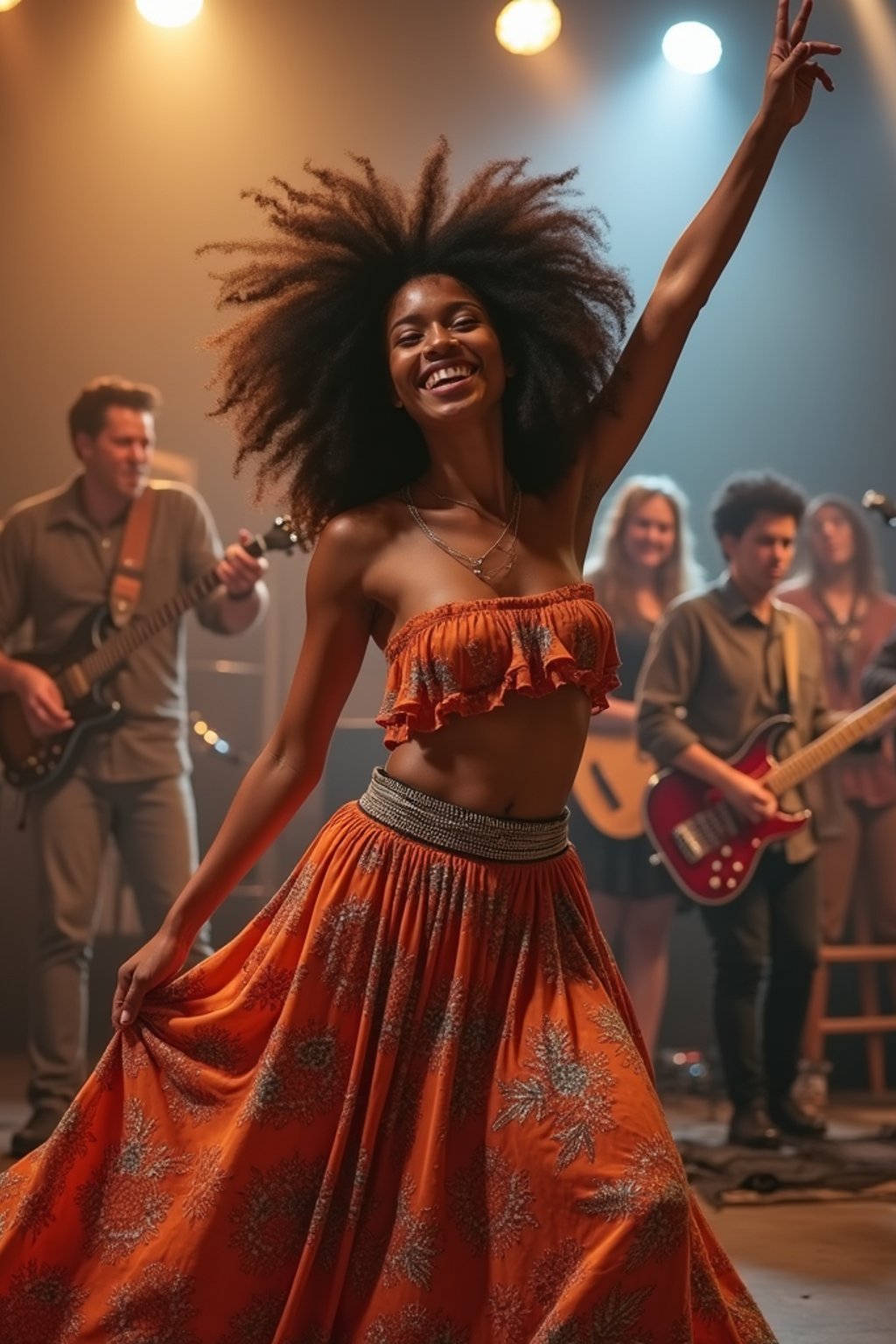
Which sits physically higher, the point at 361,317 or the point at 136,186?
the point at 136,186

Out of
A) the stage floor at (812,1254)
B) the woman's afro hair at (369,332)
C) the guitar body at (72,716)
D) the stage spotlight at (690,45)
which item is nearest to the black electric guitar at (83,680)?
the guitar body at (72,716)

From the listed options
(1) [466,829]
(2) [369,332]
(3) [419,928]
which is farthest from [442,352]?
(3) [419,928]

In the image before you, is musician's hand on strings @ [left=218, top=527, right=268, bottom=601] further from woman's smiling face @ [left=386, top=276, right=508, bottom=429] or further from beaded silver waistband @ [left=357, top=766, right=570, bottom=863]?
beaded silver waistband @ [left=357, top=766, right=570, bottom=863]

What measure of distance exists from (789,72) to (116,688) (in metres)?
2.67

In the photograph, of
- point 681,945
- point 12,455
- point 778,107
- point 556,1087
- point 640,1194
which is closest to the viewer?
point 640,1194

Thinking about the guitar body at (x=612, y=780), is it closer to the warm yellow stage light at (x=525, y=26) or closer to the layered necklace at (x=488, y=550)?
the warm yellow stage light at (x=525, y=26)

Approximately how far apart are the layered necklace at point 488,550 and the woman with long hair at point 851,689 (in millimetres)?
2823

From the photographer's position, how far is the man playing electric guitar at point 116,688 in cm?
422

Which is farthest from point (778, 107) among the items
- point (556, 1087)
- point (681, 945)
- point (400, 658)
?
point (681, 945)

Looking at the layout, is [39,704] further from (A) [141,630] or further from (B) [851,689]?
(B) [851,689]

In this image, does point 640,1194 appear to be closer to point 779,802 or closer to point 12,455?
point 779,802

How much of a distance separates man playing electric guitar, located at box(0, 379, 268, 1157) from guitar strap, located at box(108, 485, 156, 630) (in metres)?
0.02

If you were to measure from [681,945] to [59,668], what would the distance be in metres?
2.19

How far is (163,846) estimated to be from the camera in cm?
427
